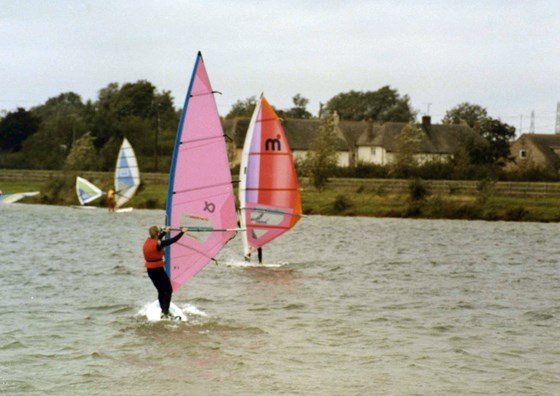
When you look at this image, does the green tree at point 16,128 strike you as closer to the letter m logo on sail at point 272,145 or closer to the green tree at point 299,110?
the green tree at point 299,110

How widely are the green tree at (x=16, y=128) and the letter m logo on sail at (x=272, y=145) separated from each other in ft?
293

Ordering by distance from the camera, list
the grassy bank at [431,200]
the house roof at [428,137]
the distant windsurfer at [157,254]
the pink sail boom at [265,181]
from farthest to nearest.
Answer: the house roof at [428,137]
the grassy bank at [431,200]
the pink sail boom at [265,181]
the distant windsurfer at [157,254]

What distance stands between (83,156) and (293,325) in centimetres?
7943

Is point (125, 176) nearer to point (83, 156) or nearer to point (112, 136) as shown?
point (83, 156)

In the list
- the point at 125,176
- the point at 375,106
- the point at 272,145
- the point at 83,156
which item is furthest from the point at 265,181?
the point at 375,106

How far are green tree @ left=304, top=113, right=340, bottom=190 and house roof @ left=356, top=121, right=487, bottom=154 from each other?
1196 cm

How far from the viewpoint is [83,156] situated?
98188 millimetres

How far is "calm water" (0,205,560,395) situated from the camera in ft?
53.5

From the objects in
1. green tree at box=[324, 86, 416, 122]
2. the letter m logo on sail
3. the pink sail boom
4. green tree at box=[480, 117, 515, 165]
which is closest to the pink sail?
the pink sail boom

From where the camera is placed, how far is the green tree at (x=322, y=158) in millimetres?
72812

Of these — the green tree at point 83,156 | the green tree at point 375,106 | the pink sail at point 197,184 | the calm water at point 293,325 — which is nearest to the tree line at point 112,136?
the green tree at point 83,156

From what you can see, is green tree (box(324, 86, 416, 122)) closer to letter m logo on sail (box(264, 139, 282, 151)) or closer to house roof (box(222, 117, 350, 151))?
house roof (box(222, 117, 350, 151))

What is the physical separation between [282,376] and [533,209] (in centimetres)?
4465

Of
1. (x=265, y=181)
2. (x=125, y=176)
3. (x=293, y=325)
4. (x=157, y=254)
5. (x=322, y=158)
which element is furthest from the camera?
(x=322, y=158)
